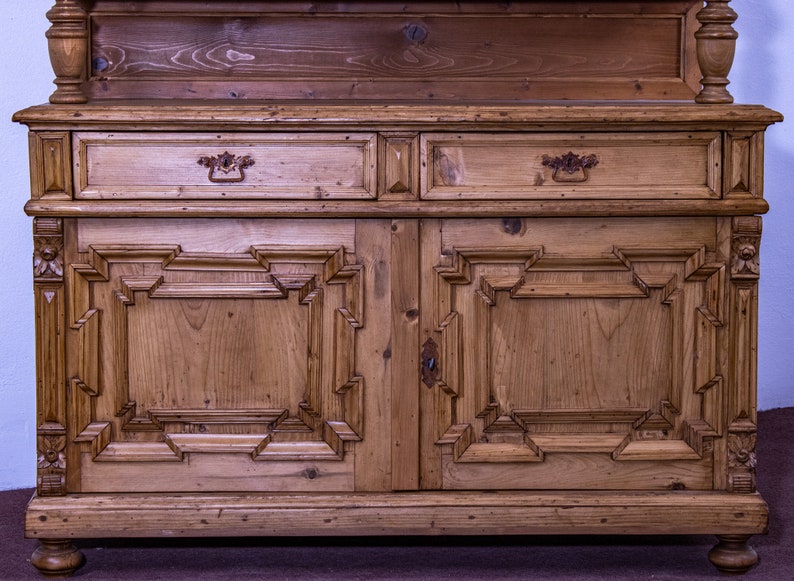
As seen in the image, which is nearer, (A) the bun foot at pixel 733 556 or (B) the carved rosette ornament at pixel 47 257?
(B) the carved rosette ornament at pixel 47 257

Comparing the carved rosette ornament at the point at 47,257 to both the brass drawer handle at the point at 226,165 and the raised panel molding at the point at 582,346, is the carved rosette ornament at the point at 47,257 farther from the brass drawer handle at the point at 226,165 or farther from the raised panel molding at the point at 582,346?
the raised panel molding at the point at 582,346

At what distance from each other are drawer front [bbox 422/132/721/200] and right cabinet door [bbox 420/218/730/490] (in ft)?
0.22

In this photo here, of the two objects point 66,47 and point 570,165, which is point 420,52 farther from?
point 66,47

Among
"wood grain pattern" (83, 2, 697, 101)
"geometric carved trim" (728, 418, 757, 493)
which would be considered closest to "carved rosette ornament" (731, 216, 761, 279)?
"geometric carved trim" (728, 418, 757, 493)

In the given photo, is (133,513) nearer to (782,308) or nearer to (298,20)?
(298,20)

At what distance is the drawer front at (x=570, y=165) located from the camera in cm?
237

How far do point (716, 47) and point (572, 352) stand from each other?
727mm

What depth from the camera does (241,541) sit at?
270 centimetres

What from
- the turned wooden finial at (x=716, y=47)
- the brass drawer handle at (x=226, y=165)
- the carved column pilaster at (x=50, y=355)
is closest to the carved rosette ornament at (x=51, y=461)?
the carved column pilaster at (x=50, y=355)

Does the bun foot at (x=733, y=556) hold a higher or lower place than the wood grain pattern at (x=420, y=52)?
lower

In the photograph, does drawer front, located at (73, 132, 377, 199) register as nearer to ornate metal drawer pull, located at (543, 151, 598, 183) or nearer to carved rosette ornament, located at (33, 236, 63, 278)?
carved rosette ornament, located at (33, 236, 63, 278)

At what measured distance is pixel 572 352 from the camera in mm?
2432

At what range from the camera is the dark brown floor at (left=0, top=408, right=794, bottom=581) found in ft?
8.11

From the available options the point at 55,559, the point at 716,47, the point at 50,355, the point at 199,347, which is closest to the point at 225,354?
the point at 199,347
